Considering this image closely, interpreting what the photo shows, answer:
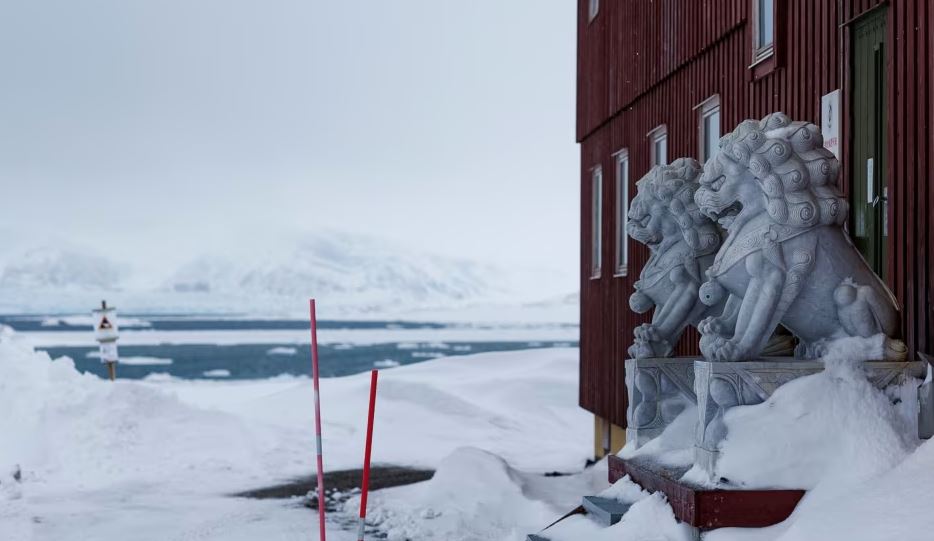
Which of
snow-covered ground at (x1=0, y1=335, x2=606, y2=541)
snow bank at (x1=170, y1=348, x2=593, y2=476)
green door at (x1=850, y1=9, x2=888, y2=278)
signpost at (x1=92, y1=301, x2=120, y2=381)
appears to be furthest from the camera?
signpost at (x1=92, y1=301, x2=120, y2=381)

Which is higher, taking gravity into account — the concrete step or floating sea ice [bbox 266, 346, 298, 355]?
the concrete step

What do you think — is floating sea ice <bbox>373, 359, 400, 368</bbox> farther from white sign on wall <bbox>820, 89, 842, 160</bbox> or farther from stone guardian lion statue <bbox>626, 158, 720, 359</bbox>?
stone guardian lion statue <bbox>626, 158, 720, 359</bbox>

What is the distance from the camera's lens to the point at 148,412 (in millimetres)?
18344

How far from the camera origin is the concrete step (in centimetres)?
643

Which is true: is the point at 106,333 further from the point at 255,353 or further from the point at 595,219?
the point at 255,353

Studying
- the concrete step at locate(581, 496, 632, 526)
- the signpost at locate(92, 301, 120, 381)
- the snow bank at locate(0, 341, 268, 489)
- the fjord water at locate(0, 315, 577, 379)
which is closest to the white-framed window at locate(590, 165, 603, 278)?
the snow bank at locate(0, 341, 268, 489)

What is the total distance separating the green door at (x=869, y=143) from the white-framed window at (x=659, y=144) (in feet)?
15.4

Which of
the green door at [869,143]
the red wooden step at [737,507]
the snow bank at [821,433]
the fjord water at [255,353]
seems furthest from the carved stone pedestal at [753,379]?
the fjord water at [255,353]

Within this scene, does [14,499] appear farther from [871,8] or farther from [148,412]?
[871,8]

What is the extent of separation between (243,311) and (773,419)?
182 m

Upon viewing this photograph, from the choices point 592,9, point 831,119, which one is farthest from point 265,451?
point 831,119

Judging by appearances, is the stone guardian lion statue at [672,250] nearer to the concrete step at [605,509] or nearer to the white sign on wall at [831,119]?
the concrete step at [605,509]

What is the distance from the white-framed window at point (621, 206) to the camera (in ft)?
47.1

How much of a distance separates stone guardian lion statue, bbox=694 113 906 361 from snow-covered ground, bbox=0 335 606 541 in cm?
330
